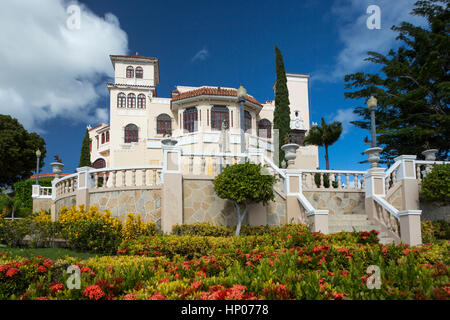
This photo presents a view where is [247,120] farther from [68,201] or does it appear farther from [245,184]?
[245,184]

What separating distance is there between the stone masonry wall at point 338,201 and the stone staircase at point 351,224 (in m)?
1.19

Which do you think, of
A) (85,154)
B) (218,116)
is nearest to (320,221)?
(218,116)

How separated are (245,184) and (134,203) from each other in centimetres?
428

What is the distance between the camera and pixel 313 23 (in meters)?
11.1

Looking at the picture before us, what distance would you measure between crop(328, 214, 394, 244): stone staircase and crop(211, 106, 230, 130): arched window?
60.6ft

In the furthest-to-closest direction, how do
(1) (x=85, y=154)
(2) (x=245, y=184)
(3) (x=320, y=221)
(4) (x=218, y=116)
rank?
(1) (x=85, y=154)
(4) (x=218, y=116)
(2) (x=245, y=184)
(3) (x=320, y=221)

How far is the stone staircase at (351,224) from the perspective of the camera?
11102 millimetres

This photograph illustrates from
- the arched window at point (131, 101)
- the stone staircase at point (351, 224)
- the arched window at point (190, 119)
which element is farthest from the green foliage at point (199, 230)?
the arched window at point (131, 101)

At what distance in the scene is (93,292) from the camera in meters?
3.76

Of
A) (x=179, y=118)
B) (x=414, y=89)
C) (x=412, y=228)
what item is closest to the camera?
(x=412, y=228)

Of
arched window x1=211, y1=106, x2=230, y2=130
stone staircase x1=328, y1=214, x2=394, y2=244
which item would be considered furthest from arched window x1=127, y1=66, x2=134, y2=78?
stone staircase x1=328, y1=214, x2=394, y2=244

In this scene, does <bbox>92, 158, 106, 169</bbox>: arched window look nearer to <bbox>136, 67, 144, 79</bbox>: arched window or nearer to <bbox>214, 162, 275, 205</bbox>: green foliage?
<bbox>136, 67, 144, 79</bbox>: arched window

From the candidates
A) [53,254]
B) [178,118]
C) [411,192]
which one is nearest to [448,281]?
[53,254]

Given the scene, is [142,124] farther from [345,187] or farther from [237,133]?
[345,187]
